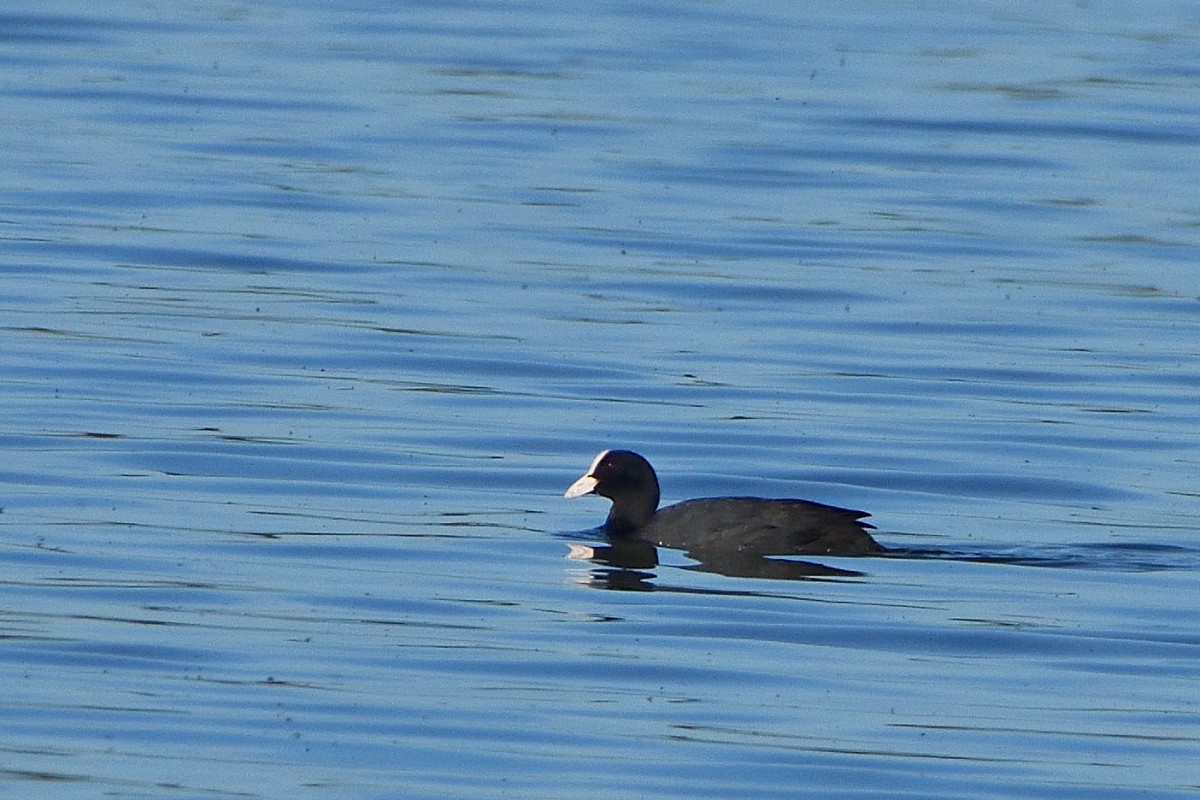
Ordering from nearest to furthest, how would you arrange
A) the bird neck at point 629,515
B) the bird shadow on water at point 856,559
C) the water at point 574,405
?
1. the water at point 574,405
2. the bird shadow on water at point 856,559
3. the bird neck at point 629,515

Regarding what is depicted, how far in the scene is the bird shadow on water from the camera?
12375 mm

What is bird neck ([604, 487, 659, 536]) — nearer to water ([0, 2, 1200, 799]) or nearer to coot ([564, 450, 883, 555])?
coot ([564, 450, 883, 555])

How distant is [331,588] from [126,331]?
656 cm

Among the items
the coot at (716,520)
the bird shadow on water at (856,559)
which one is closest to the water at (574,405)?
the bird shadow on water at (856,559)

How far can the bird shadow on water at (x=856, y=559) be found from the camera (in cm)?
1238

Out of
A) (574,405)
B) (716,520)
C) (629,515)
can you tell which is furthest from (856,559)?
(574,405)

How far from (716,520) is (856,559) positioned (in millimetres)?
722

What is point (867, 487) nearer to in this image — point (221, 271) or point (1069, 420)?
point (1069, 420)

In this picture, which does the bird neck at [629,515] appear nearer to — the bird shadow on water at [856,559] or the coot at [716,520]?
the coot at [716,520]

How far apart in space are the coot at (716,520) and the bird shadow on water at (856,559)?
0.06 meters

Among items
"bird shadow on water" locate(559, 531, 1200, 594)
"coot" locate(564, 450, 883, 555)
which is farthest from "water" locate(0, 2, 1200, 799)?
"coot" locate(564, 450, 883, 555)

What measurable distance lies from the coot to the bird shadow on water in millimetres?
65

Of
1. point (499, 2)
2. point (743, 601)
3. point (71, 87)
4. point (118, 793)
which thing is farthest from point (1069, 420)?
point (499, 2)

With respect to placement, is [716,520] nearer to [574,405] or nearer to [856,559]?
[856,559]
